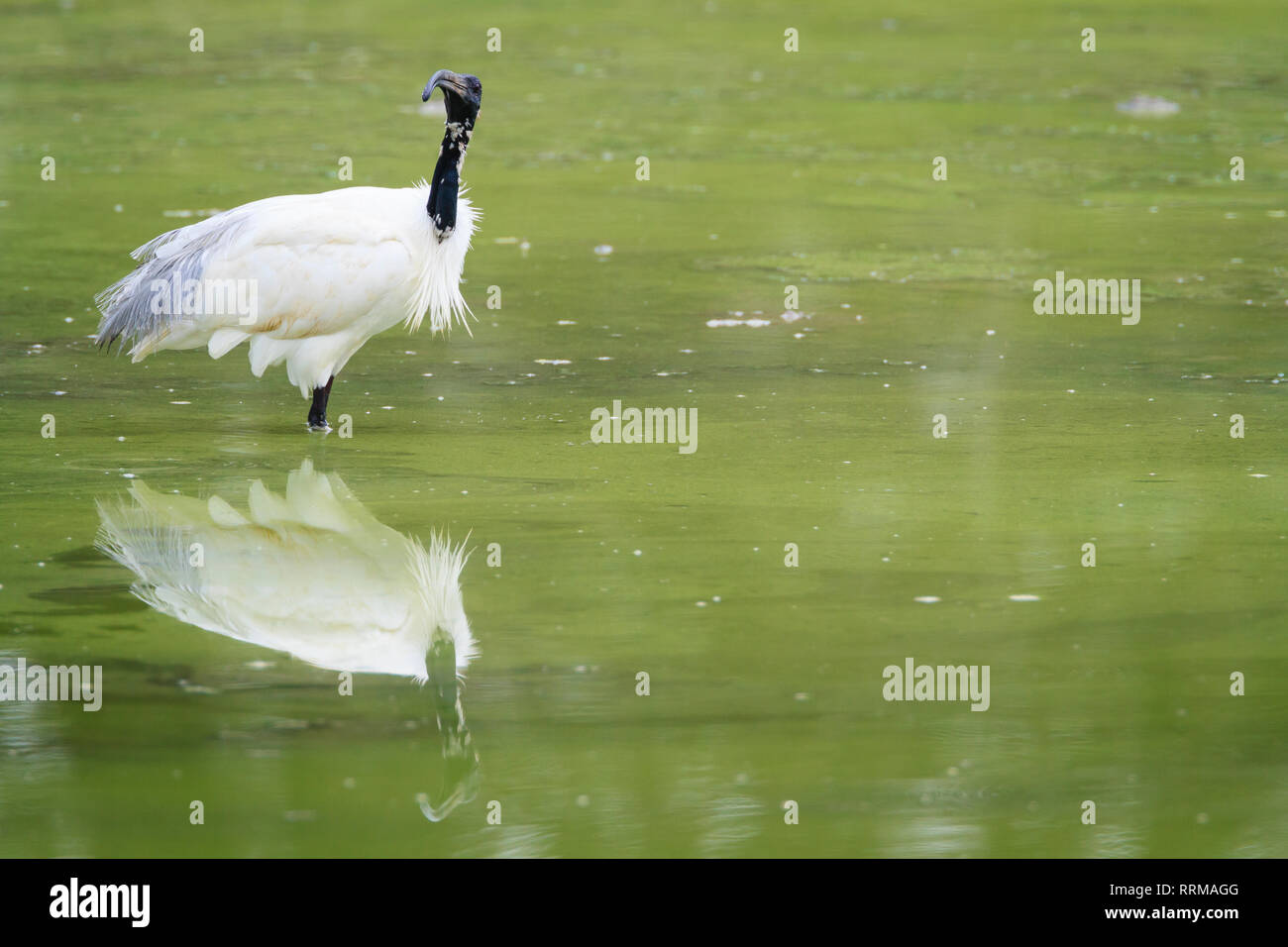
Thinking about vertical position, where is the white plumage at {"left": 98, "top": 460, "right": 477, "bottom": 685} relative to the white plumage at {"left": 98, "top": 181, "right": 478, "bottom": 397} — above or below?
below

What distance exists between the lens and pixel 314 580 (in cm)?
777

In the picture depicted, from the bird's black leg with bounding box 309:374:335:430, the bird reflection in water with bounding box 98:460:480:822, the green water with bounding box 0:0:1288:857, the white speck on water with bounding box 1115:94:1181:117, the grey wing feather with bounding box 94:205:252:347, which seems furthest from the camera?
the white speck on water with bounding box 1115:94:1181:117

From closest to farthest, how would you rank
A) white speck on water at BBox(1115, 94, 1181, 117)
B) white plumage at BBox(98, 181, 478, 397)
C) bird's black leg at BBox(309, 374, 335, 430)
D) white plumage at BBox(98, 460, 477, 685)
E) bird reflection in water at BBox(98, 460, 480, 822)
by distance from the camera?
1. bird reflection in water at BBox(98, 460, 480, 822)
2. white plumage at BBox(98, 460, 477, 685)
3. white plumage at BBox(98, 181, 478, 397)
4. bird's black leg at BBox(309, 374, 335, 430)
5. white speck on water at BBox(1115, 94, 1181, 117)

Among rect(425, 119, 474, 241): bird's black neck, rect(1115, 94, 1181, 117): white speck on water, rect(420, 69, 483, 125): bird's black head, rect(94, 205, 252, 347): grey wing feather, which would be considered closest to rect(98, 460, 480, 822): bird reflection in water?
rect(94, 205, 252, 347): grey wing feather

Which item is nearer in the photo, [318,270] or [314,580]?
[314,580]

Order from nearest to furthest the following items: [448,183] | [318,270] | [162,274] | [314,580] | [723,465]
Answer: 1. [314,580]
2. [723,465]
3. [318,270]
4. [448,183]
5. [162,274]

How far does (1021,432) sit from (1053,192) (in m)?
6.30

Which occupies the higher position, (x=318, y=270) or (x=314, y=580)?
(x=318, y=270)

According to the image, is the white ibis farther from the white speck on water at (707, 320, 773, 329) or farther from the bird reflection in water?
the white speck on water at (707, 320, 773, 329)

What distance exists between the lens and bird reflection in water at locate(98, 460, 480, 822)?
7.02 meters

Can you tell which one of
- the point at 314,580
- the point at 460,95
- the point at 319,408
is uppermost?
the point at 460,95

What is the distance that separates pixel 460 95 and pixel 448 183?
44cm

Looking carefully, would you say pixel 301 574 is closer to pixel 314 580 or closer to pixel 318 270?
pixel 314 580

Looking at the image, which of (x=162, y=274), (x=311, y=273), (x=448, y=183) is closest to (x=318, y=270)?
(x=311, y=273)
